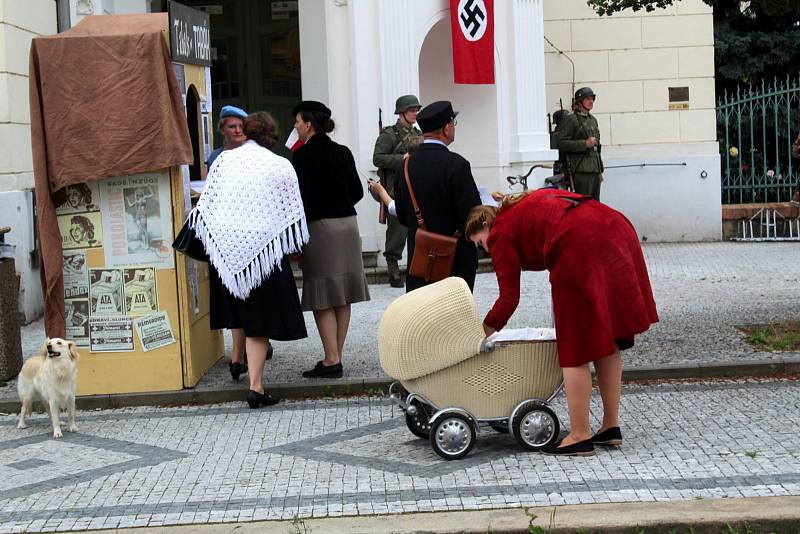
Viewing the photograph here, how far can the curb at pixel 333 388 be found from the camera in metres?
8.68

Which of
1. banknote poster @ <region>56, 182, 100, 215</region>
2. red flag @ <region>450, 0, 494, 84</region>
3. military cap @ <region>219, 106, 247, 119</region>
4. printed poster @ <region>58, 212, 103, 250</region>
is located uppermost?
red flag @ <region>450, 0, 494, 84</region>

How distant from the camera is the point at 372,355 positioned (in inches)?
385

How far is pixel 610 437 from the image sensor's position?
6742 mm

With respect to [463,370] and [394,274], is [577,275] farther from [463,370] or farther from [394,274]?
[394,274]

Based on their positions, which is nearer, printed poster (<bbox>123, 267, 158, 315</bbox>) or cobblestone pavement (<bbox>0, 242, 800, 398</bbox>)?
printed poster (<bbox>123, 267, 158, 315</bbox>)

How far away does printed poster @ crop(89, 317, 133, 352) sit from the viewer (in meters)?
8.70

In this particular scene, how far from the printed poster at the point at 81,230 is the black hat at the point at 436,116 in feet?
7.97

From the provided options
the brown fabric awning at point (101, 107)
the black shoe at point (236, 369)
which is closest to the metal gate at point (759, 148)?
the black shoe at point (236, 369)

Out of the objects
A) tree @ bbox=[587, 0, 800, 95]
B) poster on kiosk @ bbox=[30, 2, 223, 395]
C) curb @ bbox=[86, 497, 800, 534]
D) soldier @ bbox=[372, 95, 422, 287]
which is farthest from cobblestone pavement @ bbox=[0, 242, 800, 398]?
tree @ bbox=[587, 0, 800, 95]

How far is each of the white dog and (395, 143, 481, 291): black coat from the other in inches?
83.0

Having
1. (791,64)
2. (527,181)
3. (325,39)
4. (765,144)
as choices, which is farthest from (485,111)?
(791,64)

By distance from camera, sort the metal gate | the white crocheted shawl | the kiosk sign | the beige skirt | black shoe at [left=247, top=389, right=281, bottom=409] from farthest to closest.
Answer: the metal gate → the beige skirt → the kiosk sign → black shoe at [left=247, top=389, right=281, bottom=409] → the white crocheted shawl

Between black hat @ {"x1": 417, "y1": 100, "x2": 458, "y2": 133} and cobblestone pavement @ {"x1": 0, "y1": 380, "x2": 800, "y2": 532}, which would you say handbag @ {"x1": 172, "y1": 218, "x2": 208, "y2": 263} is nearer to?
cobblestone pavement @ {"x1": 0, "y1": 380, "x2": 800, "y2": 532}

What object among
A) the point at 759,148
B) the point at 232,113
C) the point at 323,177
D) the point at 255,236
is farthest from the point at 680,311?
the point at 759,148
